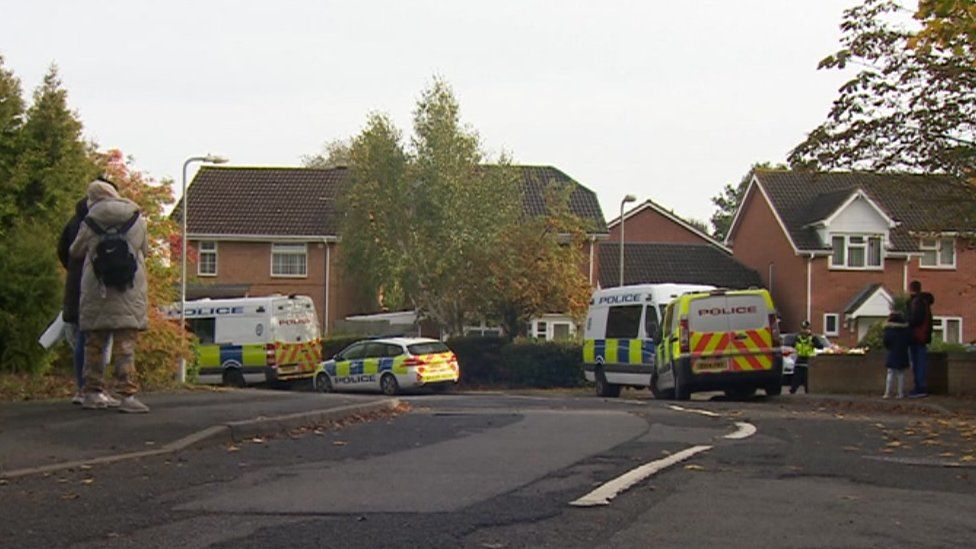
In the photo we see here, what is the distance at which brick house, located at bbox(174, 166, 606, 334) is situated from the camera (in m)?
51.8

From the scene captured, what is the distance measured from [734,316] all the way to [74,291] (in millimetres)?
14248

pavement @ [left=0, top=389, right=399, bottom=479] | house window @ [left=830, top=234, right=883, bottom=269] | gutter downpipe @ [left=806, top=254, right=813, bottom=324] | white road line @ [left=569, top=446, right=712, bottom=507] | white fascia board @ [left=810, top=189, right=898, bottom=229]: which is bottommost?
white road line @ [left=569, top=446, right=712, bottom=507]

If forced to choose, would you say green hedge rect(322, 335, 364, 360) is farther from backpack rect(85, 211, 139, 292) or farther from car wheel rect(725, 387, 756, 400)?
backpack rect(85, 211, 139, 292)

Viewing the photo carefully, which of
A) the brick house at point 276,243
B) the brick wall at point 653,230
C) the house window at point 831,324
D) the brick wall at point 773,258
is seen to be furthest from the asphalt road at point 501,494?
the brick wall at point 653,230

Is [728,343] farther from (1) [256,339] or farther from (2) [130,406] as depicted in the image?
(1) [256,339]

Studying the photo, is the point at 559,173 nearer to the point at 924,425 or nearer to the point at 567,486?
the point at 924,425

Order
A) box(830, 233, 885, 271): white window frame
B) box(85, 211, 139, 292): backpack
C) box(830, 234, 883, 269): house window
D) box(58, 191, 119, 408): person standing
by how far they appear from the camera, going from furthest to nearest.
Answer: box(830, 234, 883, 269): house window < box(830, 233, 885, 271): white window frame < box(58, 191, 119, 408): person standing < box(85, 211, 139, 292): backpack

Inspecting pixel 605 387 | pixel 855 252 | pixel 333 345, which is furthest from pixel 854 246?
pixel 605 387

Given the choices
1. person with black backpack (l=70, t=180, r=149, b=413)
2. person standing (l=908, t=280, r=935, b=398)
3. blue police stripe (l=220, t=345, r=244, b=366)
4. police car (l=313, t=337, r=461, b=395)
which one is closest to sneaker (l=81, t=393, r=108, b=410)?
person with black backpack (l=70, t=180, r=149, b=413)

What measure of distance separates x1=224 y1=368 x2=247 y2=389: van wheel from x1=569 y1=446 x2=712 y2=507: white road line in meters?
28.2

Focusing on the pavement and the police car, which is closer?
the pavement

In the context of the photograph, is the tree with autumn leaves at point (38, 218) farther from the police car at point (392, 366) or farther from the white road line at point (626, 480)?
the police car at point (392, 366)

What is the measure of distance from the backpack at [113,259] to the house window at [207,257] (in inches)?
1659

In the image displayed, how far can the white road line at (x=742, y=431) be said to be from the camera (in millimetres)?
11695
